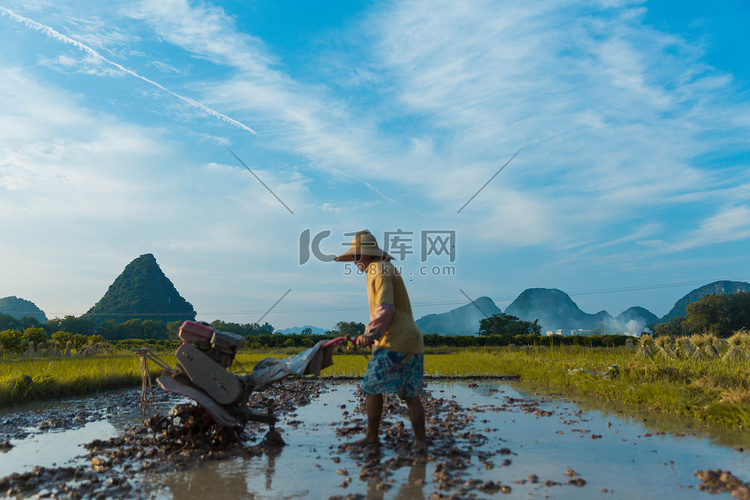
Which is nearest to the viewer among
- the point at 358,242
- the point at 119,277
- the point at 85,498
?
the point at 85,498

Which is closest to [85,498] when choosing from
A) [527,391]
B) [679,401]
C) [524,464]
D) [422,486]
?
[422,486]

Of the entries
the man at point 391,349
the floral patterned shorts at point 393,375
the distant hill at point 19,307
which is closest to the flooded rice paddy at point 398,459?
the man at point 391,349

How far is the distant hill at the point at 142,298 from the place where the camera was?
101 metres

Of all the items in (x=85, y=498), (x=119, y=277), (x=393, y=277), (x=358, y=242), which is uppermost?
(x=119, y=277)

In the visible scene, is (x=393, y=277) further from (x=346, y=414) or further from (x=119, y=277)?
(x=119, y=277)

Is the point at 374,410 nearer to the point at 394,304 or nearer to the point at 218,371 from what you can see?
the point at 394,304

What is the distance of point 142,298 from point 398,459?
110 m

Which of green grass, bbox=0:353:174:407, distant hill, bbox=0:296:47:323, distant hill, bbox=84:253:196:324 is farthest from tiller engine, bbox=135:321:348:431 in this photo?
distant hill, bbox=0:296:47:323

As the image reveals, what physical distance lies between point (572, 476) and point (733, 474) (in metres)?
1.23

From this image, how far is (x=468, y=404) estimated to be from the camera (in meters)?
7.83

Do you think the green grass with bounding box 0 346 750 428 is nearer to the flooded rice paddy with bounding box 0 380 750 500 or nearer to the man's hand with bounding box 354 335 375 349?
the flooded rice paddy with bounding box 0 380 750 500

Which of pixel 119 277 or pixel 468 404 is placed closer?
pixel 468 404

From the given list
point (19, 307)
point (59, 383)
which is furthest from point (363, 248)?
point (19, 307)

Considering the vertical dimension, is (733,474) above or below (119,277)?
below
